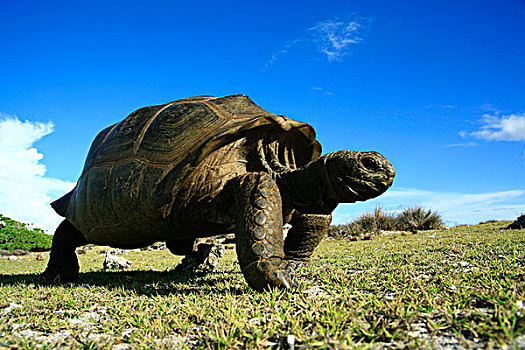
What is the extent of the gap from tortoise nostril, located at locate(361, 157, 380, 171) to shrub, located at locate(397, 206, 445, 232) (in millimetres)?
12179

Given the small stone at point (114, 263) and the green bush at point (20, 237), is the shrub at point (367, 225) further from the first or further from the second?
the green bush at point (20, 237)

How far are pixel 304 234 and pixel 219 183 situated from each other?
1559 mm

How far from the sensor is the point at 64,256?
4.85 metres

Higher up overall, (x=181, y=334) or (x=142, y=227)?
(x=142, y=227)

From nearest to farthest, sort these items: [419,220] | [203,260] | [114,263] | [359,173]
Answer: [359,173] < [203,260] < [114,263] < [419,220]

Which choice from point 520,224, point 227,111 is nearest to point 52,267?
point 227,111

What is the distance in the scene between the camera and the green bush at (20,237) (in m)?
15.6

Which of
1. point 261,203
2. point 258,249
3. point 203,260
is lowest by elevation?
point 203,260

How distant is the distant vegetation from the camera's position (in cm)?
1411

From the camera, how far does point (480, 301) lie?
1986 mm

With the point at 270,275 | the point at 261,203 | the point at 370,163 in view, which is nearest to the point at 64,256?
the point at 261,203

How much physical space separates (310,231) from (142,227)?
2038mm

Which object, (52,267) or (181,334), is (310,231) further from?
(52,267)

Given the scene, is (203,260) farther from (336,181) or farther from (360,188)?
(360,188)
